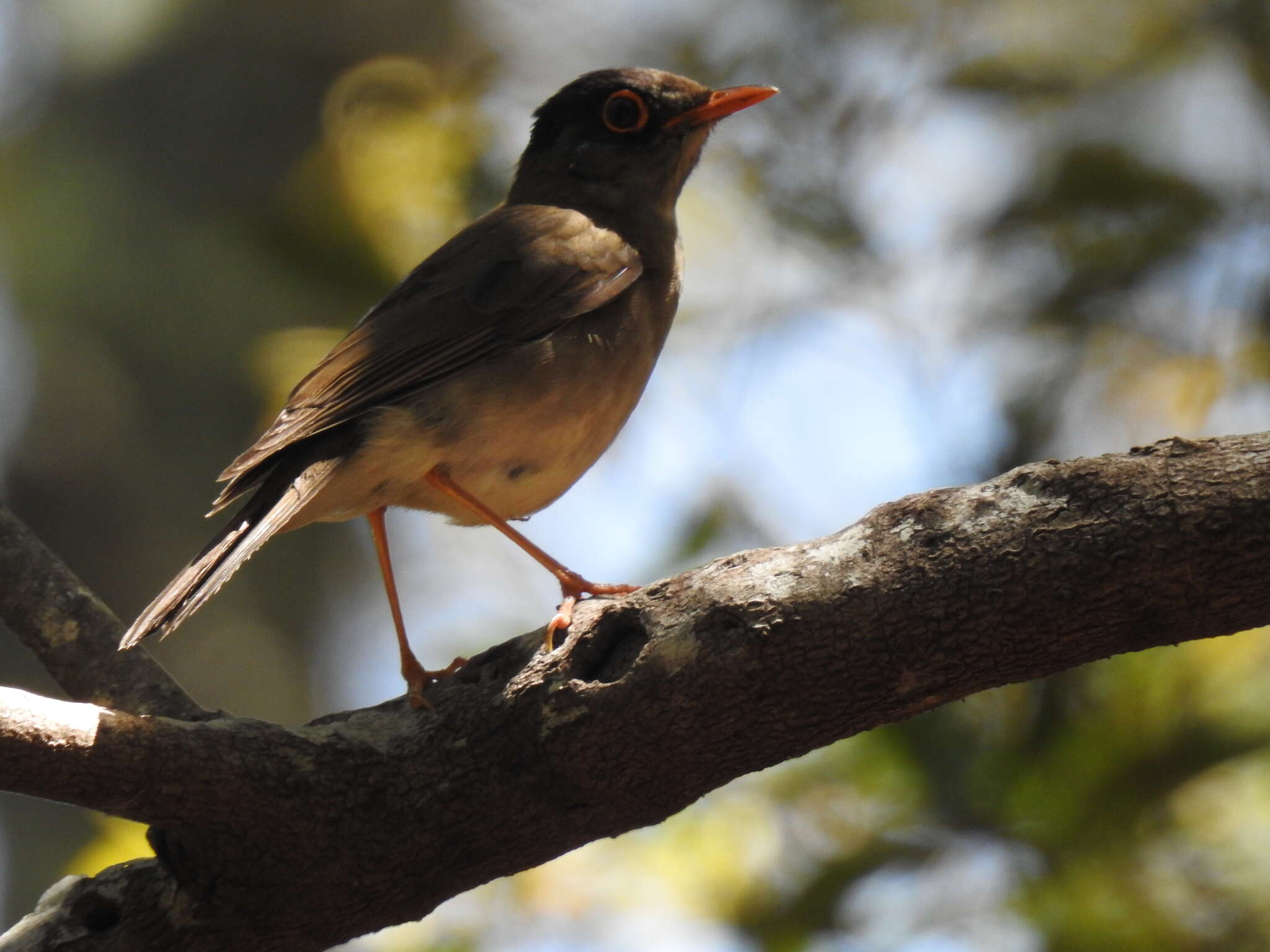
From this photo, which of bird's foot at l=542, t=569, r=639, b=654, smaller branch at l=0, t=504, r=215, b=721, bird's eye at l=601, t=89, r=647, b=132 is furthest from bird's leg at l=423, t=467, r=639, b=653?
bird's eye at l=601, t=89, r=647, b=132

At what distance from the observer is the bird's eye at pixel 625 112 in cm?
597

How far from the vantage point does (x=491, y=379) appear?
494 cm

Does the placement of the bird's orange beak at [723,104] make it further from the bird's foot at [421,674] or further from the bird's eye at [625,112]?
the bird's foot at [421,674]

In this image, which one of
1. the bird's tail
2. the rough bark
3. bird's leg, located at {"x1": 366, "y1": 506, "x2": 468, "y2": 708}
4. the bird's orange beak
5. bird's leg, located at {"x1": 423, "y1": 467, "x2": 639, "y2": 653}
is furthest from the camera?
the bird's orange beak

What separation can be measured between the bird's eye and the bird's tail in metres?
2.17

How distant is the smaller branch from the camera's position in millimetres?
4047

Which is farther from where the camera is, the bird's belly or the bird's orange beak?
the bird's orange beak

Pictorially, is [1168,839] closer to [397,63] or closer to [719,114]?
[719,114]

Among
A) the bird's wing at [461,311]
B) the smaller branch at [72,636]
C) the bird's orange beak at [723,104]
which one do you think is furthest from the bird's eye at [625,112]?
the smaller branch at [72,636]

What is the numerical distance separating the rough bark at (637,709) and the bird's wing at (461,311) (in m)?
1.37

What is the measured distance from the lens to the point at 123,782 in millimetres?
3068

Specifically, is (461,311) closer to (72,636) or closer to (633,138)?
(633,138)

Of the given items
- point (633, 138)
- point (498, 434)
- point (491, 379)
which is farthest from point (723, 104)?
point (498, 434)

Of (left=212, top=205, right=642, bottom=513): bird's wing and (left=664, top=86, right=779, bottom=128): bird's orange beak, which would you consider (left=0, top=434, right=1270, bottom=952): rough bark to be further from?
(left=664, top=86, right=779, bottom=128): bird's orange beak
